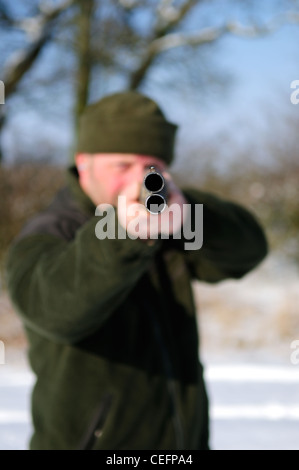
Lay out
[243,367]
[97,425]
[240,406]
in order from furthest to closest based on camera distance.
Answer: [243,367]
[240,406]
[97,425]

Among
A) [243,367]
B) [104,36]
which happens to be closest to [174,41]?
[104,36]

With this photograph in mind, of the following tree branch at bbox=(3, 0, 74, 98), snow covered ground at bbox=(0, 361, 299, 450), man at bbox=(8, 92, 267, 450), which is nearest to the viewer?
man at bbox=(8, 92, 267, 450)

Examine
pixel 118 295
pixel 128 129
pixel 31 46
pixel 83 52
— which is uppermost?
pixel 83 52

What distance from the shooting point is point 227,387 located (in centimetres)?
433

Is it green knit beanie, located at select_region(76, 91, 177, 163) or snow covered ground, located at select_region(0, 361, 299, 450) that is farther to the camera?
snow covered ground, located at select_region(0, 361, 299, 450)

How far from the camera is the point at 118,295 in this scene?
136 centimetres

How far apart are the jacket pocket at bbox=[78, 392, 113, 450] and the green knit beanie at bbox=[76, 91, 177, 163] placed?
712mm

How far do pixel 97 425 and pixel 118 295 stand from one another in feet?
1.31

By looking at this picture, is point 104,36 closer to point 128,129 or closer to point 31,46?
point 31,46

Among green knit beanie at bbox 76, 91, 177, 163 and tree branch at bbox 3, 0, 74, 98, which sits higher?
tree branch at bbox 3, 0, 74, 98

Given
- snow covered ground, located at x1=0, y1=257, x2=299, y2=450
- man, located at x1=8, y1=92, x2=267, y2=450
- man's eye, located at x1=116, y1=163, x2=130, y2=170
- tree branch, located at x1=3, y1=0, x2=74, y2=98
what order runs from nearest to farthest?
man, located at x1=8, y1=92, x2=267, y2=450
man's eye, located at x1=116, y1=163, x2=130, y2=170
snow covered ground, located at x1=0, y1=257, x2=299, y2=450
tree branch, located at x1=3, y1=0, x2=74, y2=98

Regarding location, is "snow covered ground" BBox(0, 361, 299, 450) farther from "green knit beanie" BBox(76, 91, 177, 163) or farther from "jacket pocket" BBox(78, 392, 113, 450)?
"green knit beanie" BBox(76, 91, 177, 163)

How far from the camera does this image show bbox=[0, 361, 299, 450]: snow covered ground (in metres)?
3.20

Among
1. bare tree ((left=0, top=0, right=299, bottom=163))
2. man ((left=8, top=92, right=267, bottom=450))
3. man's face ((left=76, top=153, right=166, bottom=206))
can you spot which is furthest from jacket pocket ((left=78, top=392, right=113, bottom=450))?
bare tree ((left=0, top=0, right=299, bottom=163))
